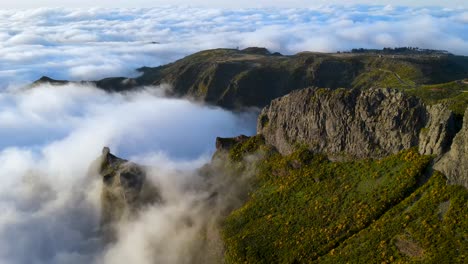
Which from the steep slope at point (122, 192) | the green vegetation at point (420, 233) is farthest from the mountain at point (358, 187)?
the steep slope at point (122, 192)

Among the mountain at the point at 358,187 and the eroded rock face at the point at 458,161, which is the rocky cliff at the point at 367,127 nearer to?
the eroded rock face at the point at 458,161

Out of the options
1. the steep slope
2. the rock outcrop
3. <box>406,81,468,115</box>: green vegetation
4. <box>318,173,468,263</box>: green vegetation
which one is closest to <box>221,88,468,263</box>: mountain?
<box>318,173,468,263</box>: green vegetation

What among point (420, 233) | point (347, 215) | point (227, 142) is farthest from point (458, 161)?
point (227, 142)

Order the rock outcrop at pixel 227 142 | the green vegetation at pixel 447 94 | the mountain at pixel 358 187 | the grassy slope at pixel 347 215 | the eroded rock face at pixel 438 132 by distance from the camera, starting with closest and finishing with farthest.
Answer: the grassy slope at pixel 347 215
the mountain at pixel 358 187
the eroded rock face at pixel 438 132
the green vegetation at pixel 447 94
the rock outcrop at pixel 227 142

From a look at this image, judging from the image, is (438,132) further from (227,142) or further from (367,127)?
(227,142)

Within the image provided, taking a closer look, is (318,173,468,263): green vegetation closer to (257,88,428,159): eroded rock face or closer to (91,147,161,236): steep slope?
(257,88,428,159): eroded rock face
